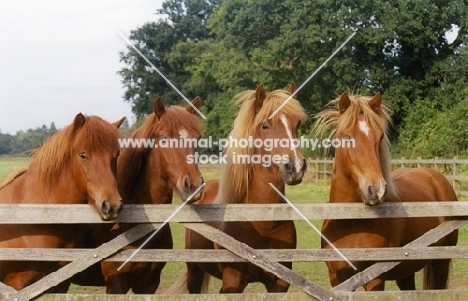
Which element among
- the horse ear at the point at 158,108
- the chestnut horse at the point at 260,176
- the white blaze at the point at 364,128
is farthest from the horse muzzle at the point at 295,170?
the horse ear at the point at 158,108

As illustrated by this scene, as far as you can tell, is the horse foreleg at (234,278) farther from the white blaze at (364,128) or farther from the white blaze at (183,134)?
the white blaze at (364,128)

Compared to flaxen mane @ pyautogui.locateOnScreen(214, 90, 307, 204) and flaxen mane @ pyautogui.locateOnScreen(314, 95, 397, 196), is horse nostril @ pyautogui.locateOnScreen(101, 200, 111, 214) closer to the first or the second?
flaxen mane @ pyautogui.locateOnScreen(214, 90, 307, 204)

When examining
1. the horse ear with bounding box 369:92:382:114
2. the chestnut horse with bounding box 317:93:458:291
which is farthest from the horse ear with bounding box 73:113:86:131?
the horse ear with bounding box 369:92:382:114

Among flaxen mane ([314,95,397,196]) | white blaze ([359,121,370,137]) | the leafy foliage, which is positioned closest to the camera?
white blaze ([359,121,370,137])

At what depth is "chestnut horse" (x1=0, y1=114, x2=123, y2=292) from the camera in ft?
15.2

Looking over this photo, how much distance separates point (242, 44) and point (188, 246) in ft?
90.5

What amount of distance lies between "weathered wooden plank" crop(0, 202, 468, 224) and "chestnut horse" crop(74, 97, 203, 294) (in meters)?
0.23

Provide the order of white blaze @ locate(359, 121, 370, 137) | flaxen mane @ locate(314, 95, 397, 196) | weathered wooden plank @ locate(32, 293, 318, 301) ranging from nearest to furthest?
weathered wooden plank @ locate(32, 293, 318, 301)
white blaze @ locate(359, 121, 370, 137)
flaxen mane @ locate(314, 95, 397, 196)

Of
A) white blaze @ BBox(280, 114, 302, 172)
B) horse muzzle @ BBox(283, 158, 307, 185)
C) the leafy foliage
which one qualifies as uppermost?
the leafy foliage

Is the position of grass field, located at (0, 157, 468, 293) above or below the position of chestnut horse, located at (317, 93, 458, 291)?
below

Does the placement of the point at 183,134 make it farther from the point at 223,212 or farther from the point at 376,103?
the point at 376,103

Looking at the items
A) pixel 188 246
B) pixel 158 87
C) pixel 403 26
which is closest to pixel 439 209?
pixel 188 246

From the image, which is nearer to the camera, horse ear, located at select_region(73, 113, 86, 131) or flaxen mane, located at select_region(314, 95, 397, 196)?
horse ear, located at select_region(73, 113, 86, 131)

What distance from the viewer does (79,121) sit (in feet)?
15.6
